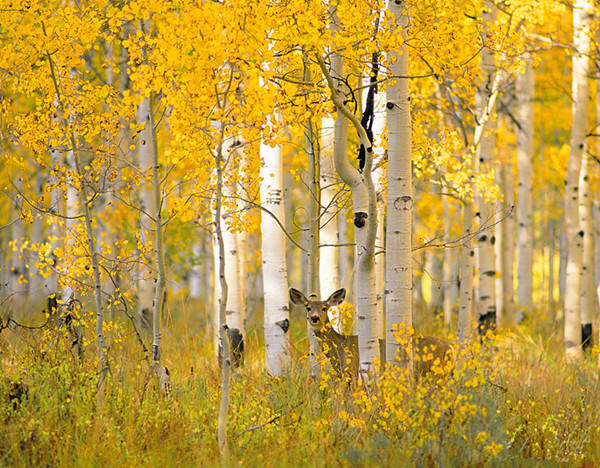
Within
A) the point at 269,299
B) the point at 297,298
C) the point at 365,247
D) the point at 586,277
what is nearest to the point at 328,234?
the point at 269,299

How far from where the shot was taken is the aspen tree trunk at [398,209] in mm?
6270

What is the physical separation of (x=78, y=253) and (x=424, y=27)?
4.78m

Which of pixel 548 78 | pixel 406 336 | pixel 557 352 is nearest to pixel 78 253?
pixel 406 336

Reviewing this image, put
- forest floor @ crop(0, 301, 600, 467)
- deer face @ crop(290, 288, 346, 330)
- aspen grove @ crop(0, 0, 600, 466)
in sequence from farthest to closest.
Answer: deer face @ crop(290, 288, 346, 330), aspen grove @ crop(0, 0, 600, 466), forest floor @ crop(0, 301, 600, 467)

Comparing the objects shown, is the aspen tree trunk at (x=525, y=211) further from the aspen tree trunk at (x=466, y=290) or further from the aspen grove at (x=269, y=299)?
the aspen grove at (x=269, y=299)

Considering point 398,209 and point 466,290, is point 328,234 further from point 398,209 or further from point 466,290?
point 398,209

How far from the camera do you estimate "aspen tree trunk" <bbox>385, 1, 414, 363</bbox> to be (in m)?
6.27

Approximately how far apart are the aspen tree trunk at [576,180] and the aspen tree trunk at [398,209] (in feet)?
17.0

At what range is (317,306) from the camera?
7352 millimetres

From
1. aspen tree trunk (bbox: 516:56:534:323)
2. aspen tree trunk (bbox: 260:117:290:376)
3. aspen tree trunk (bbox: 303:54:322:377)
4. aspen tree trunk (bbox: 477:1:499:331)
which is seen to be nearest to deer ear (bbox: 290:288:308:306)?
aspen tree trunk (bbox: 303:54:322:377)

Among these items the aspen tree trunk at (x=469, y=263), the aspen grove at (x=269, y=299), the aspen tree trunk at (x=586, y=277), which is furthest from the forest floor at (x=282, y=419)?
the aspen tree trunk at (x=586, y=277)

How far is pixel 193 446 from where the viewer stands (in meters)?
5.27

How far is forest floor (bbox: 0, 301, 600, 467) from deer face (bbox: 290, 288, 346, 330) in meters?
0.55

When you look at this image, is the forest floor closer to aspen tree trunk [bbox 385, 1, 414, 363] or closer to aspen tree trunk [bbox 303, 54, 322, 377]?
aspen tree trunk [bbox 303, 54, 322, 377]
